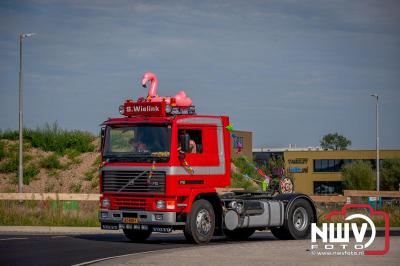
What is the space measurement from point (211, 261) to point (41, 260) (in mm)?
3606

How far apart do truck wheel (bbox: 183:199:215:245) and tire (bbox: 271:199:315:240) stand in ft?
8.72

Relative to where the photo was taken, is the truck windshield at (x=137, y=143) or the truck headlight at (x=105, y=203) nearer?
the truck windshield at (x=137, y=143)

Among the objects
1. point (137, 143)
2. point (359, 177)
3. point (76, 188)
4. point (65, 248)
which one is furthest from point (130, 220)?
point (359, 177)

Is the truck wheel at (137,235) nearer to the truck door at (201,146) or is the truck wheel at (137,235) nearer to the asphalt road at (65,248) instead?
the asphalt road at (65,248)

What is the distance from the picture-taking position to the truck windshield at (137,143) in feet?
72.6

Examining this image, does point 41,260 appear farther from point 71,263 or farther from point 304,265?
point 304,265

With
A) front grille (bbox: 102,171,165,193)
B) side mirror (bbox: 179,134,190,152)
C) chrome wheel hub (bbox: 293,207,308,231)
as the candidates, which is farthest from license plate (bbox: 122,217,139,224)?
chrome wheel hub (bbox: 293,207,308,231)

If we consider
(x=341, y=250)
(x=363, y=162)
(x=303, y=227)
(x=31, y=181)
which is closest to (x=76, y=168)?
(x=31, y=181)

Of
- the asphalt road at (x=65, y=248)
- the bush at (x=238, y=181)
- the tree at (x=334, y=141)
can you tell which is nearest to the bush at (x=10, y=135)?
the bush at (x=238, y=181)

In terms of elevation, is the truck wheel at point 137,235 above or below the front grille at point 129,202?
below

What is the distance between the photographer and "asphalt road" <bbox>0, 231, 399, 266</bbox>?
1808 centimetres

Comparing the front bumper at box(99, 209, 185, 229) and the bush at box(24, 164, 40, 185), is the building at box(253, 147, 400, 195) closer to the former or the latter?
the bush at box(24, 164, 40, 185)

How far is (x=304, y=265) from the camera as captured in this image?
16.5 m

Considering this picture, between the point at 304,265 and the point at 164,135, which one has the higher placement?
the point at 164,135
